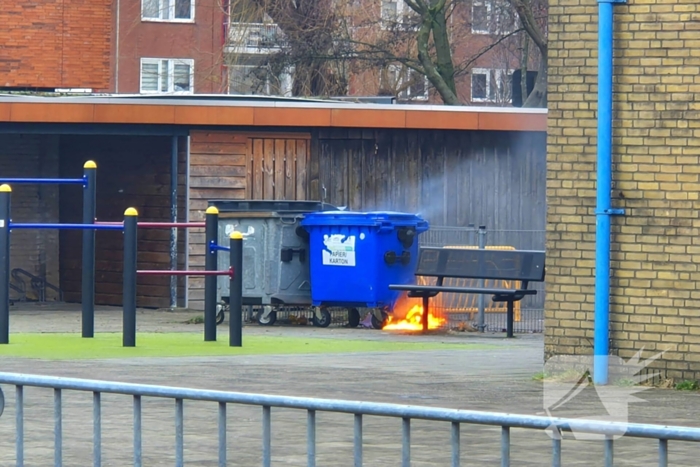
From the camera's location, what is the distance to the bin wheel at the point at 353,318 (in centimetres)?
1917

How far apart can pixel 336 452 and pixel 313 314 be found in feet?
37.9

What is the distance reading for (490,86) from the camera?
55.8 metres

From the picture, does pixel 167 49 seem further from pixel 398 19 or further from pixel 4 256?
pixel 4 256

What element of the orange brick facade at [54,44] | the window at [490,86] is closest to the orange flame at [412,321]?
the orange brick facade at [54,44]

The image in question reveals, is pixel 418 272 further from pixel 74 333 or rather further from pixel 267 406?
pixel 267 406

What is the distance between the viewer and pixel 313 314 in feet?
63.4

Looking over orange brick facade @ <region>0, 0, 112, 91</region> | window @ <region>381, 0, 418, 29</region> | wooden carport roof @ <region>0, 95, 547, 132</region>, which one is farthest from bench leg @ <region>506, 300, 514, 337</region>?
orange brick facade @ <region>0, 0, 112, 91</region>

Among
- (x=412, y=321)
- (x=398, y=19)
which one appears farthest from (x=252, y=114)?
(x=398, y=19)

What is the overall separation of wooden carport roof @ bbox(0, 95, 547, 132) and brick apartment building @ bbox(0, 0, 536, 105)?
12.6 m

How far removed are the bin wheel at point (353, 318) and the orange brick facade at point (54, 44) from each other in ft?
58.2

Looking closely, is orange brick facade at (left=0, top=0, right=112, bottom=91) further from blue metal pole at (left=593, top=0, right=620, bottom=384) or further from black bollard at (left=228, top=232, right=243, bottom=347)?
blue metal pole at (left=593, top=0, right=620, bottom=384)

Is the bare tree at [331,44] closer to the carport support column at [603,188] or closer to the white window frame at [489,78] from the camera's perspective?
the white window frame at [489,78]

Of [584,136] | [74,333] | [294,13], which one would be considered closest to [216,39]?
[294,13]

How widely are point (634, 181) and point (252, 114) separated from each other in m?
10.5
